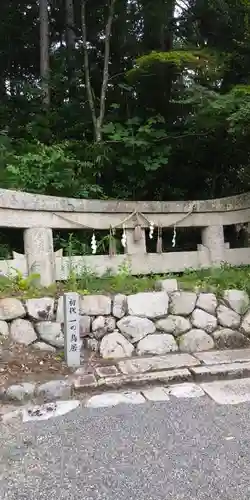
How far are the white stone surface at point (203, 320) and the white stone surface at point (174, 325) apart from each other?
0.09 meters

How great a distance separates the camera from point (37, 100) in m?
7.99

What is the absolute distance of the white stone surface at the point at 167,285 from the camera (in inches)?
191

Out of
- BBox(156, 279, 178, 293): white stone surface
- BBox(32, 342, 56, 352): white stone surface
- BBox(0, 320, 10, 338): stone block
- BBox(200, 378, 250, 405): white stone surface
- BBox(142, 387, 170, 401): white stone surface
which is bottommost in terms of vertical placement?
BBox(200, 378, 250, 405): white stone surface

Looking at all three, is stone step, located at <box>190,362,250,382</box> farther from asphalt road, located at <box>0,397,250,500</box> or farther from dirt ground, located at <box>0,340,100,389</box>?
dirt ground, located at <box>0,340,100,389</box>

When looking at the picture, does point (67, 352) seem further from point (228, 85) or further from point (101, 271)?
point (228, 85)

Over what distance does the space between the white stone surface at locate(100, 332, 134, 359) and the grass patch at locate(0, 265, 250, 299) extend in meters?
0.51

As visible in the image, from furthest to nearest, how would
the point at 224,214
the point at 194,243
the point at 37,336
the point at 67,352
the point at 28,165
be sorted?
1. the point at 194,243
2. the point at 224,214
3. the point at 28,165
4. the point at 37,336
5. the point at 67,352

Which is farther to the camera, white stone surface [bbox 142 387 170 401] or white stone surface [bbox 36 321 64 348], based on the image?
white stone surface [bbox 36 321 64 348]

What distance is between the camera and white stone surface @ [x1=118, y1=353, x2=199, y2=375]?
400cm

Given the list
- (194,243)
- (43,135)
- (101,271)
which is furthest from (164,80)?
A: (101,271)

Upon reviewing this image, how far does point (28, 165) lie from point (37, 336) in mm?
2396

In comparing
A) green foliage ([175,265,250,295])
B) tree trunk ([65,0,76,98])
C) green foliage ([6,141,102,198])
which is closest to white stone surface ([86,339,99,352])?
green foliage ([175,265,250,295])

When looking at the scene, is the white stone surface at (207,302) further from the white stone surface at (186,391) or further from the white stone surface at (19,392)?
the white stone surface at (19,392)

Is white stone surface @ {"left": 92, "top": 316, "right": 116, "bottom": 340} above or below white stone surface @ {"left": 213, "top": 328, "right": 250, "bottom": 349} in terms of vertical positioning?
above
